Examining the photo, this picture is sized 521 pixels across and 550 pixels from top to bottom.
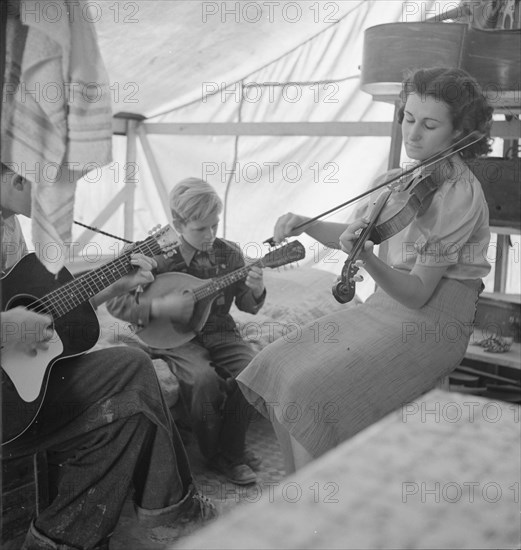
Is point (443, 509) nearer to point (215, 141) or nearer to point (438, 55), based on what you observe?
point (438, 55)

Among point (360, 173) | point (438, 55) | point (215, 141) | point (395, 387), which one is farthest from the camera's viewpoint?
point (215, 141)

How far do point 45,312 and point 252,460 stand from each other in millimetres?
906

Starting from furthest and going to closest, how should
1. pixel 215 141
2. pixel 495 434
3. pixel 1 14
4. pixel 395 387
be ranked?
pixel 215 141 < pixel 395 387 < pixel 495 434 < pixel 1 14

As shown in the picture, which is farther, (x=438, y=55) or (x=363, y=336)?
(x=438, y=55)

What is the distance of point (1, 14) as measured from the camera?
105cm

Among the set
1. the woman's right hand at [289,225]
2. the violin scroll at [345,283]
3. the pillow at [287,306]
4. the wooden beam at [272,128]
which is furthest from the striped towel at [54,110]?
the wooden beam at [272,128]

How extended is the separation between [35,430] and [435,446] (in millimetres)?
951

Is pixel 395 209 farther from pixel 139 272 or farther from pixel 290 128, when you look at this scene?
pixel 290 128

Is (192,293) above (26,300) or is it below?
below

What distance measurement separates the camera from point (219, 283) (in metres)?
2.23

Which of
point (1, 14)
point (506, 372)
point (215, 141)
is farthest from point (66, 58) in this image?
point (215, 141)

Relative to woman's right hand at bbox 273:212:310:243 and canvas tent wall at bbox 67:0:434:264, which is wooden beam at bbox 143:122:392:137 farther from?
woman's right hand at bbox 273:212:310:243

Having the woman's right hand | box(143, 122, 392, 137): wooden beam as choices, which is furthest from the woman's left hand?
box(143, 122, 392, 137): wooden beam

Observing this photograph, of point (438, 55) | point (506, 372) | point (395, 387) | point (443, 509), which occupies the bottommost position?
point (506, 372)
